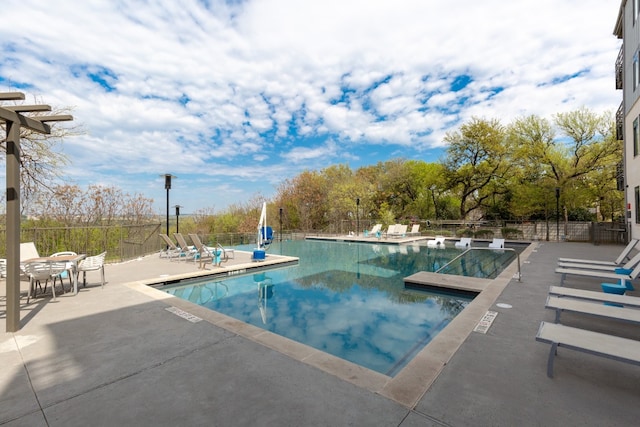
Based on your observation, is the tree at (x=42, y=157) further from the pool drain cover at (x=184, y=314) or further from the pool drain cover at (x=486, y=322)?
the pool drain cover at (x=486, y=322)

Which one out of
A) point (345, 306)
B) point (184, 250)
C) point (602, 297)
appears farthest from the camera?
point (184, 250)

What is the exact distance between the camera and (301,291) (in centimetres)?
684

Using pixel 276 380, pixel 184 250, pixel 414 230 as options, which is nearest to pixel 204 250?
pixel 184 250

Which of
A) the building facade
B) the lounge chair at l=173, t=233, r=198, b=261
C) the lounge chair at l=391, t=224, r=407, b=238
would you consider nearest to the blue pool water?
the lounge chair at l=173, t=233, r=198, b=261

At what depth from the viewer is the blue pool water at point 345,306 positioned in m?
4.08

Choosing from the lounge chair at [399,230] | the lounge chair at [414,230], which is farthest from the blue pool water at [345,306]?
the lounge chair at [414,230]

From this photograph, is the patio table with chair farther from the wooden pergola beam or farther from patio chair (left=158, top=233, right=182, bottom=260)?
patio chair (left=158, top=233, right=182, bottom=260)

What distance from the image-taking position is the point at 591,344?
2281mm

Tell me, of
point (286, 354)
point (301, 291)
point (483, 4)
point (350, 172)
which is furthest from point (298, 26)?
point (350, 172)

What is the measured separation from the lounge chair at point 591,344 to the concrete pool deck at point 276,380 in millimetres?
283

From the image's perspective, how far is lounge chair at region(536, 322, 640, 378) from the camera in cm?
213

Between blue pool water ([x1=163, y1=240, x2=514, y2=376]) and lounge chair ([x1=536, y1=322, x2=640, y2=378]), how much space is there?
161 cm

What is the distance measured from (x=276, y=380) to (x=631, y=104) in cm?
1397

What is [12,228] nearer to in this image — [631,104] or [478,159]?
[631,104]
